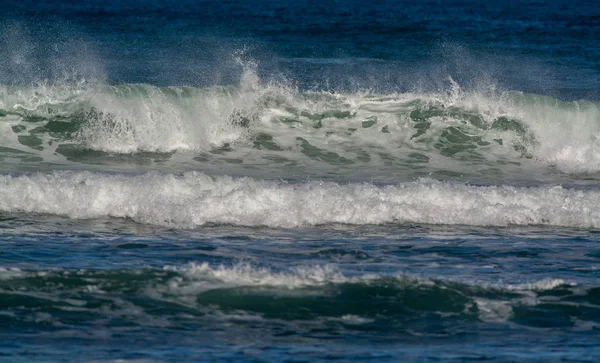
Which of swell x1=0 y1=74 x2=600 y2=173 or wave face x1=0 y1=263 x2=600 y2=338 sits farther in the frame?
swell x1=0 y1=74 x2=600 y2=173

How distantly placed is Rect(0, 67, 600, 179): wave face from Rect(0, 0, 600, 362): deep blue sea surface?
0.14ft

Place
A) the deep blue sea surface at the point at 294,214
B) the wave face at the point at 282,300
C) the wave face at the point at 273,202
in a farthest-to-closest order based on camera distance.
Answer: the wave face at the point at 273,202 < the wave face at the point at 282,300 < the deep blue sea surface at the point at 294,214

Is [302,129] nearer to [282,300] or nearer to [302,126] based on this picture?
[302,126]

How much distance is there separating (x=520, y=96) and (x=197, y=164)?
231 inches

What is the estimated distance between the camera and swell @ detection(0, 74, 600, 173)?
50.0 feet

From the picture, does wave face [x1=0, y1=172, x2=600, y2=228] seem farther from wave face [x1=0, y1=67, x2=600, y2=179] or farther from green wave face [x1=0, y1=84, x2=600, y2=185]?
wave face [x1=0, y1=67, x2=600, y2=179]

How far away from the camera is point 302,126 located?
1656 cm

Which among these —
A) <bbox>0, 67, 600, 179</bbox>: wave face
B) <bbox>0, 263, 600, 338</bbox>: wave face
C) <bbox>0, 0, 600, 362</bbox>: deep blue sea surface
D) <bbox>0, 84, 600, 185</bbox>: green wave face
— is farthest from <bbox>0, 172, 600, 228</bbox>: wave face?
<bbox>0, 263, 600, 338</bbox>: wave face

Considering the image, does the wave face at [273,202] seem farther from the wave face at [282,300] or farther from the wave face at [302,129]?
the wave face at [282,300]

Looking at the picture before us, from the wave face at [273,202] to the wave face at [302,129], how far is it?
2.47m

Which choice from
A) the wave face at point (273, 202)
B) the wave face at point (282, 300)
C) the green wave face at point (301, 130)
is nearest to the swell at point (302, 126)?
the green wave face at point (301, 130)

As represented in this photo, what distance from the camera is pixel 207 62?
2395cm

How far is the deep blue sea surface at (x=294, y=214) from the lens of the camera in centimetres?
750

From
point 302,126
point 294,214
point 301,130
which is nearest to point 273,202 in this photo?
point 294,214
